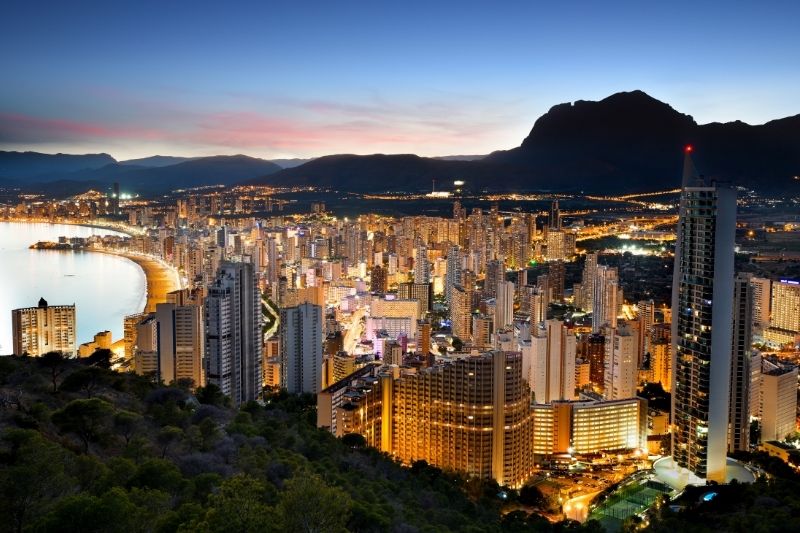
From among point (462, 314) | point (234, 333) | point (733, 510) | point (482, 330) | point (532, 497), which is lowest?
point (532, 497)

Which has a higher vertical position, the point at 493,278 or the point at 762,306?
the point at 493,278

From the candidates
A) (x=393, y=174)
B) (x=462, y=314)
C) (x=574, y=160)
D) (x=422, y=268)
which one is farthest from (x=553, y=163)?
(x=462, y=314)

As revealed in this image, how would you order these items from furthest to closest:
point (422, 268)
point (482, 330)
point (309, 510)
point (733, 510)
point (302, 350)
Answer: point (422, 268) → point (482, 330) → point (302, 350) → point (733, 510) → point (309, 510)

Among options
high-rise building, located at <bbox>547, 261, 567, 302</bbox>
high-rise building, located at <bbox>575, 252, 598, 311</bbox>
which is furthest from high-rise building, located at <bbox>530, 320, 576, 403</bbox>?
high-rise building, located at <bbox>547, 261, 567, 302</bbox>

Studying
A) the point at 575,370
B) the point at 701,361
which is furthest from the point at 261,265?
the point at 701,361

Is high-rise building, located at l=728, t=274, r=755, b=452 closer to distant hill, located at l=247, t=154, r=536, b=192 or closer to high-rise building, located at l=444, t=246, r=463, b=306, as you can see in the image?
high-rise building, located at l=444, t=246, r=463, b=306

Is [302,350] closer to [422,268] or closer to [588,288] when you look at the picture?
[588,288]

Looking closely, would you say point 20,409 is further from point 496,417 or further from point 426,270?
point 426,270
